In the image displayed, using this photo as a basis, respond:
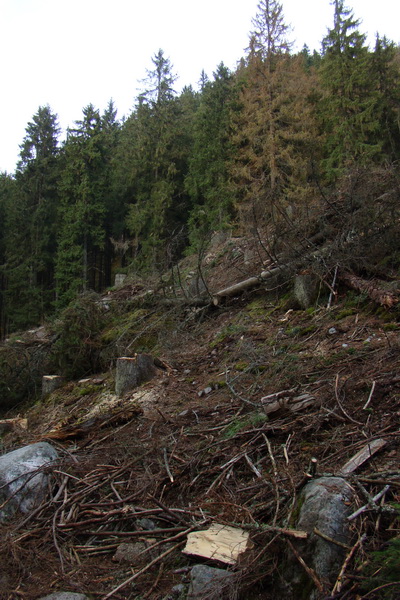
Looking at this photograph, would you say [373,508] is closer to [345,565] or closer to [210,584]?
[345,565]

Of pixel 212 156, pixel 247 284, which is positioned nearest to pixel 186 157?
pixel 212 156

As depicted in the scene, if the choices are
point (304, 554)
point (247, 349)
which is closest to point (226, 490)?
point (304, 554)

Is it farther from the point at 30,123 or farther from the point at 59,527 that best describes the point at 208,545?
the point at 30,123

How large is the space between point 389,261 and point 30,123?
28.3 metres

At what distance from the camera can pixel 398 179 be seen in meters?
6.57

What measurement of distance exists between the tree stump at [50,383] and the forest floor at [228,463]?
8.34 ft

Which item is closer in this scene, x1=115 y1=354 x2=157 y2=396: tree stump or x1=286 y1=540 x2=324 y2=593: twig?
x1=286 y1=540 x2=324 y2=593: twig

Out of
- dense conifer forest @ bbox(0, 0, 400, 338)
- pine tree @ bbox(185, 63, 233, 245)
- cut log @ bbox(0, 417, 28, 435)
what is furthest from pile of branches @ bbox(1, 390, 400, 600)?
pine tree @ bbox(185, 63, 233, 245)

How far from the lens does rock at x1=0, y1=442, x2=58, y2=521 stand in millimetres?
3711

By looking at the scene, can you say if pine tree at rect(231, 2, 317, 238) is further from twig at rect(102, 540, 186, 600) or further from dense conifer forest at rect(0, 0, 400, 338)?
twig at rect(102, 540, 186, 600)

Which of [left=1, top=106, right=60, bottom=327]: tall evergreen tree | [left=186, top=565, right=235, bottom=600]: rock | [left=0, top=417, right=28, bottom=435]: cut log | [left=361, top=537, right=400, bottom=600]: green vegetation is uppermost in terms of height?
[left=1, top=106, right=60, bottom=327]: tall evergreen tree

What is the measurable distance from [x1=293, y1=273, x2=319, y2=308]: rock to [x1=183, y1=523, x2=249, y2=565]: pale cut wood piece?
4.57 m

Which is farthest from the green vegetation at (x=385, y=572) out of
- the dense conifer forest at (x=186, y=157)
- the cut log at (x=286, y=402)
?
the dense conifer forest at (x=186, y=157)

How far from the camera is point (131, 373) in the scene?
658 centimetres
